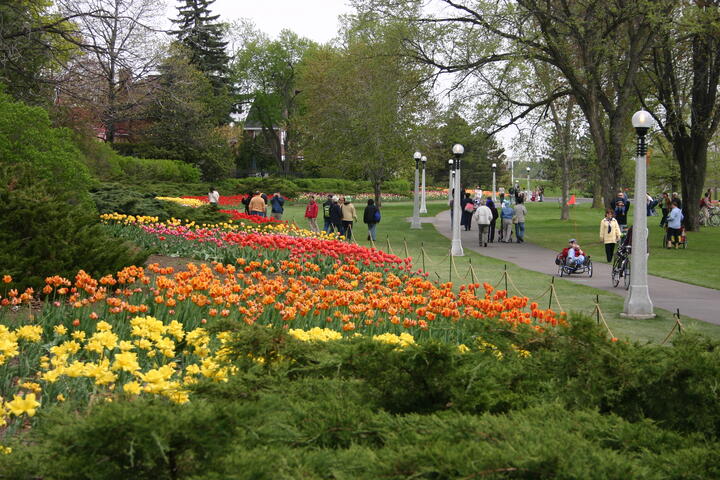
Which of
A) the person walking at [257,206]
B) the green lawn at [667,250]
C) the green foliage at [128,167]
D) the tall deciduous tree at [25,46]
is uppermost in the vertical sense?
the tall deciduous tree at [25,46]

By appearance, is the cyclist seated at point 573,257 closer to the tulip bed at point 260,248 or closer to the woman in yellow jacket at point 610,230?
the woman in yellow jacket at point 610,230

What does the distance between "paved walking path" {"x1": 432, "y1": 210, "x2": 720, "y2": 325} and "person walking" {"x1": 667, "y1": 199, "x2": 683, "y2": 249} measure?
3612mm

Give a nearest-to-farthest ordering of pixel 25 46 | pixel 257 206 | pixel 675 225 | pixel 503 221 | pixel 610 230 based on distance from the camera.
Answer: pixel 25 46 < pixel 610 230 < pixel 675 225 < pixel 257 206 < pixel 503 221

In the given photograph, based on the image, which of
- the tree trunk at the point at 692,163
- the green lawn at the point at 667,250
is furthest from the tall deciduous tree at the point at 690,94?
the green lawn at the point at 667,250

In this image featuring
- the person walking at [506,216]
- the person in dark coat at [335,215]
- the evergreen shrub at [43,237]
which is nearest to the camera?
the evergreen shrub at [43,237]

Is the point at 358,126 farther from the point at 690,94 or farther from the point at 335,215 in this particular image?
the point at 335,215

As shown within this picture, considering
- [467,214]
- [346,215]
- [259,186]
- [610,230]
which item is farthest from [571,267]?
[259,186]

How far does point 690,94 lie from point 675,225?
27.3 feet

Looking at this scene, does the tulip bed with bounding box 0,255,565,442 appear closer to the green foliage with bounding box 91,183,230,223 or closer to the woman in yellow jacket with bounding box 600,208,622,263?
the green foliage with bounding box 91,183,230,223

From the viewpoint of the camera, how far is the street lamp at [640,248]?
1245 cm

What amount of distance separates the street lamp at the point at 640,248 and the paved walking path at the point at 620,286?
0.80 meters

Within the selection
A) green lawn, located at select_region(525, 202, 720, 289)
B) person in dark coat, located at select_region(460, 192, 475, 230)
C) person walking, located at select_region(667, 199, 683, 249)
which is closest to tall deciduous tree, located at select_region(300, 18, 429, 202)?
person in dark coat, located at select_region(460, 192, 475, 230)

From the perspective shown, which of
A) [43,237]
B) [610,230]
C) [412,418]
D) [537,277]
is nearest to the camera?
[412,418]

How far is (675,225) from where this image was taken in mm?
25219
